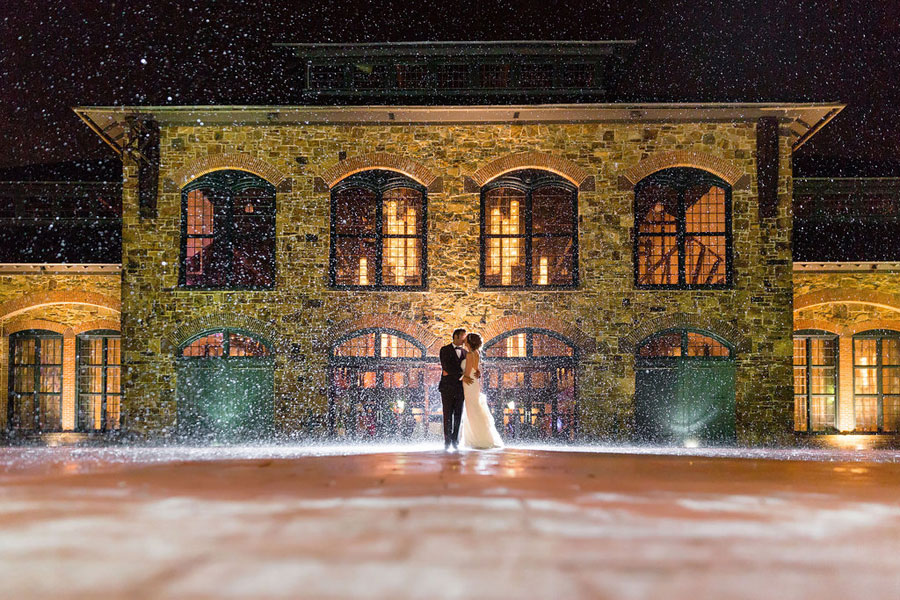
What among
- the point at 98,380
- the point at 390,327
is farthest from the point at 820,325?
the point at 98,380

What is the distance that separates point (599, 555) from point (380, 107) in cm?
1343

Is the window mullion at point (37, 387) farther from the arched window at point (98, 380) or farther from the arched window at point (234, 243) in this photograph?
the arched window at point (234, 243)

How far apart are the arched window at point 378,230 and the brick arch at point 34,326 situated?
751 centimetres

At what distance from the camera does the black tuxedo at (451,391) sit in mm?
12594

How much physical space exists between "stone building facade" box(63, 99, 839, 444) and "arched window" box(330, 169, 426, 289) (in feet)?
0.89

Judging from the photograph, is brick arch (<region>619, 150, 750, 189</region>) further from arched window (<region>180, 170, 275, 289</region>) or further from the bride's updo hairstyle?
arched window (<region>180, 170, 275, 289</region>)

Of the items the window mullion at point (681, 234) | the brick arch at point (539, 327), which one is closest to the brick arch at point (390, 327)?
the brick arch at point (539, 327)

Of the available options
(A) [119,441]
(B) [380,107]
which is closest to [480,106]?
(B) [380,107]

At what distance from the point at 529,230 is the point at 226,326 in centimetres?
641

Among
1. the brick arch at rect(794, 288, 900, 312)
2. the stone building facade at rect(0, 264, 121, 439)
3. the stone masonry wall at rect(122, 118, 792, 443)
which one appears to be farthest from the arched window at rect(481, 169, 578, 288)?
the stone building facade at rect(0, 264, 121, 439)

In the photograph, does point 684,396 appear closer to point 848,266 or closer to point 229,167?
point 848,266

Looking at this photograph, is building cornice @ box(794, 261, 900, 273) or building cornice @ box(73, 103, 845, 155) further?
building cornice @ box(794, 261, 900, 273)

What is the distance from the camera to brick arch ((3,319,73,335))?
68.4ft

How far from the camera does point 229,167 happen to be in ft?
58.6
